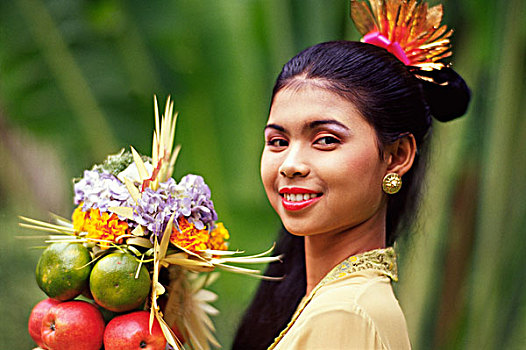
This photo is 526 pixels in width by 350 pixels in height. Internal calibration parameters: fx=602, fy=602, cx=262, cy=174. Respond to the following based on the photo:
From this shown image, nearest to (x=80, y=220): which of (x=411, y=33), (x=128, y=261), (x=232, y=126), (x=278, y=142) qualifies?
(x=128, y=261)

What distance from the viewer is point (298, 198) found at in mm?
1357

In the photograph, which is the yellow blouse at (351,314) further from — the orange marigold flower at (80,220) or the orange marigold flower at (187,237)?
the orange marigold flower at (80,220)

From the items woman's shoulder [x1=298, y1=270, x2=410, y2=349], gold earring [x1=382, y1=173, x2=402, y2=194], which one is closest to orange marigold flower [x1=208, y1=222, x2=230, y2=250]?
woman's shoulder [x1=298, y1=270, x2=410, y2=349]

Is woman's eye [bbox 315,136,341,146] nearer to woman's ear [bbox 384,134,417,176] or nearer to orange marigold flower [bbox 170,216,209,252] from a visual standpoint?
woman's ear [bbox 384,134,417,176]

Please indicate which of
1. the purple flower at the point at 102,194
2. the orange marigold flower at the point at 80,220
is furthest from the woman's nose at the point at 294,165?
the orange marigold flower at the point at 80,220

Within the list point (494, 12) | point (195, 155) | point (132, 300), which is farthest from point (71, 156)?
point (494, 12)

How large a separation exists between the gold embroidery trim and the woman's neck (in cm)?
3

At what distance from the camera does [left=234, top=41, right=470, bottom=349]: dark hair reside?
1377 millimetres

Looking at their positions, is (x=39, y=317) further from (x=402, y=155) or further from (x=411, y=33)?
(x=411, y=33)

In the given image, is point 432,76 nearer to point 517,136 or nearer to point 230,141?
point 517,136

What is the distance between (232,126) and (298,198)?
1.63 meters

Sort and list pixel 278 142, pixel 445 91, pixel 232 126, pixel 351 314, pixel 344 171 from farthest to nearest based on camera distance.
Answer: pixel 232 126, pixel 445 91, pixel 278 142, pixel 344 171, pixel 351 314

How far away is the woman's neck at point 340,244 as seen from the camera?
143 cm

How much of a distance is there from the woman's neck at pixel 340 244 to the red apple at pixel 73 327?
52 centimetres
